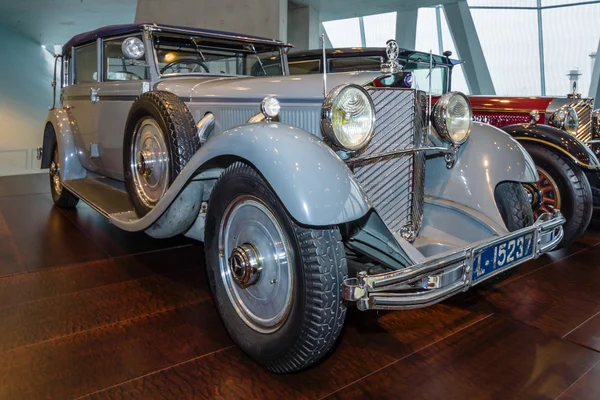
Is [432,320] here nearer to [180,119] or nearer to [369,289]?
[369,289]

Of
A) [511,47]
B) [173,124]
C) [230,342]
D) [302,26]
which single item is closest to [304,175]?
[230,342]

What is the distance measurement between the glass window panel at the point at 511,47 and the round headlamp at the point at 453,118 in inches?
399

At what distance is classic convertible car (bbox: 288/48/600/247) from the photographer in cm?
364

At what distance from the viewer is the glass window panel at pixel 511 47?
11531mm

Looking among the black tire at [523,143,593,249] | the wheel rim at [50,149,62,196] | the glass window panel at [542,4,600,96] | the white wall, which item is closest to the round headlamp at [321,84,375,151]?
the black tire at [523,143,593,249]

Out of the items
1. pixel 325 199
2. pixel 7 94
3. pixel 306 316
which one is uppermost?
pixel 7 94

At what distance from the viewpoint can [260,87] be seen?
258cm

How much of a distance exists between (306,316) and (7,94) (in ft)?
42.1

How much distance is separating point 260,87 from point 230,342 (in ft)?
4.39

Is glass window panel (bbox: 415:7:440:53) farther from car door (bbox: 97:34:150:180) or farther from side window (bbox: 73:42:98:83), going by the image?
car door (bbox: 97:34:150:180)

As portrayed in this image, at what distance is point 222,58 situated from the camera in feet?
11.9

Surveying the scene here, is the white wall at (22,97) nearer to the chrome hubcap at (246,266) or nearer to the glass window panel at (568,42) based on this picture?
the chrome hubcap at (246,266)

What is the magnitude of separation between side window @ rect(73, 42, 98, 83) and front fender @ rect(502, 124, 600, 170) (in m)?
3.55

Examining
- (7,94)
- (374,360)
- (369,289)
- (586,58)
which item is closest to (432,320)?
(374,360)
